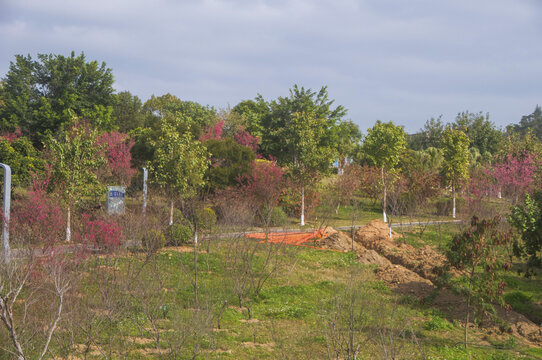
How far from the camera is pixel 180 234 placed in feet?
64.3

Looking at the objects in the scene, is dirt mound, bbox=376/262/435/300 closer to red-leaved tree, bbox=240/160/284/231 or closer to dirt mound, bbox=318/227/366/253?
dirt mound, bbox=318/227/366/253

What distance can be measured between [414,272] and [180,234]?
32.3 ft

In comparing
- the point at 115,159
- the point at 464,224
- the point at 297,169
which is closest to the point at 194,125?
the point at 115,159

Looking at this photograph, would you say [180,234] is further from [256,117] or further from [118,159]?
[256,117]

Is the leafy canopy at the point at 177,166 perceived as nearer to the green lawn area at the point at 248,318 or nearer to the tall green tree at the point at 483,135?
the green lawn area at the point at 248,318

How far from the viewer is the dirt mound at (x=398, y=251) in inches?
745

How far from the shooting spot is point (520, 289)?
692 inches

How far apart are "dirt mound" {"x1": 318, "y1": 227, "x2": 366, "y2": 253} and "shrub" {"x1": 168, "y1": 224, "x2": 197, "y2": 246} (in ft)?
21.7

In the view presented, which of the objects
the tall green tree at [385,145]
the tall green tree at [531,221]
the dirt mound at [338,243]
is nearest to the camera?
the tall green tree at [531,221]

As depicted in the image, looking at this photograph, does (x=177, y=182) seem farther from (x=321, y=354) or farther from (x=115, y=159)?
(x=115, y=159)

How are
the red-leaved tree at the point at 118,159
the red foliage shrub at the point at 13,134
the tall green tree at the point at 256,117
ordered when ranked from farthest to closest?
1. the tall green tree at the point at 256,117
2. the red-leaved tree at the point at 118,159
3. the red foliage shrub at the point at 13,134

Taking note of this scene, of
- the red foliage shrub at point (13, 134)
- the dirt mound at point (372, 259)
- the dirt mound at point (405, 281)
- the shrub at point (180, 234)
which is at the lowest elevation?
the dirt mound at point (405, 281)

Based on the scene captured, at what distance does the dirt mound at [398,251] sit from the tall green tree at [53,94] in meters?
24.8

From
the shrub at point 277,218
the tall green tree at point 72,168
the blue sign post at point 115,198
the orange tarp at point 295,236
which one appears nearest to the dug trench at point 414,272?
the orange tarp at point 295,236
